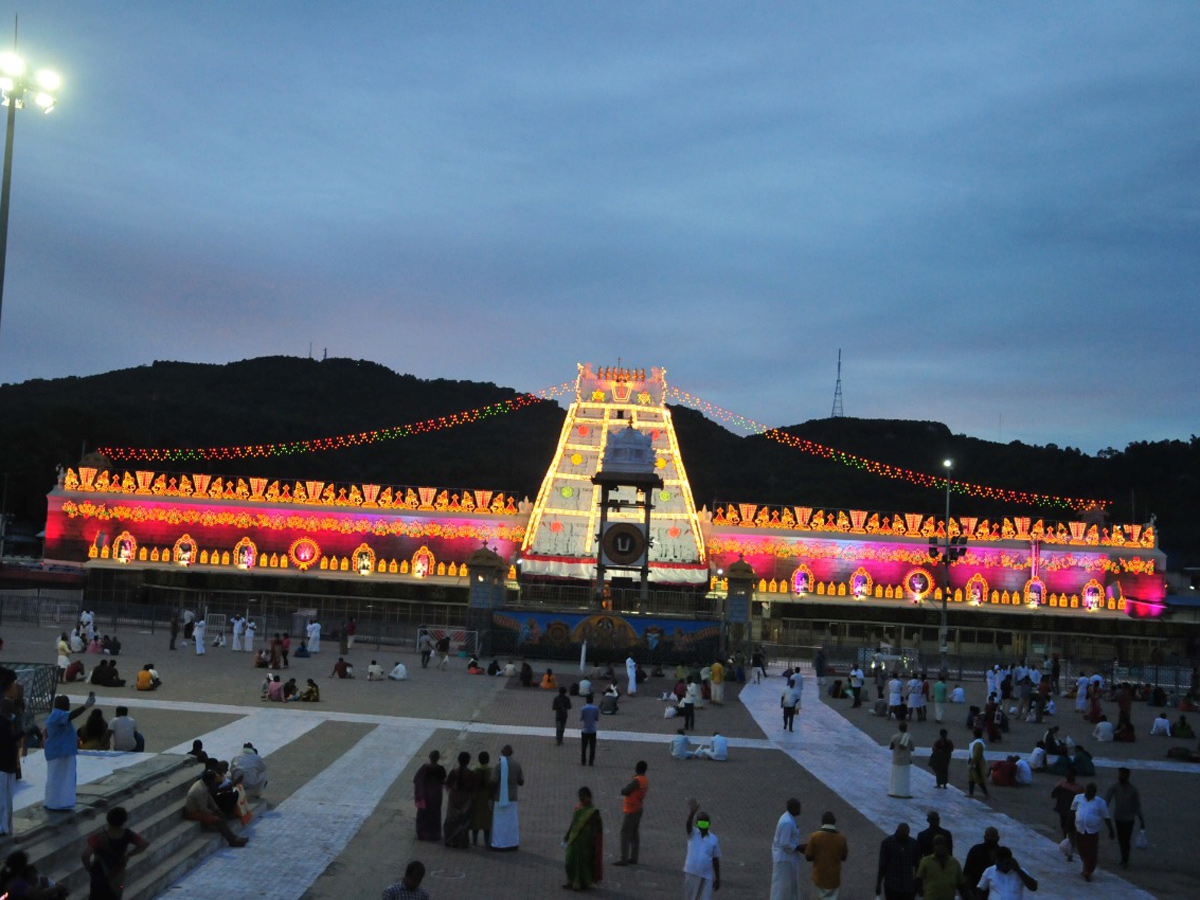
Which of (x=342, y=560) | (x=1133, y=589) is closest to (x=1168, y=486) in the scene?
(x=1133, y=589)

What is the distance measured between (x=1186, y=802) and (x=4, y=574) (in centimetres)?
5627

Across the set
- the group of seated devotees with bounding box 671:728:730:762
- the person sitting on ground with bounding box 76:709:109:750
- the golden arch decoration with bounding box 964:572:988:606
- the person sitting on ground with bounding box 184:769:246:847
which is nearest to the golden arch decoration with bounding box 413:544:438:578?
the golden arch decoration with bounding box 964:572:988:606

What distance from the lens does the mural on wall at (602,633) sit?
1790 inches

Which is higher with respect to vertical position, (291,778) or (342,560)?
(342,560)

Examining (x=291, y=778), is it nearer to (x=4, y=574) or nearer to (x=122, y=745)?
(x=122, y=745)

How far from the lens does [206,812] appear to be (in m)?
15.3

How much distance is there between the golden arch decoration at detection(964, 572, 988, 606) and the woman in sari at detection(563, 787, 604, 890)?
55.3 meters

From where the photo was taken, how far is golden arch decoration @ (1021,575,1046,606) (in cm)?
6625

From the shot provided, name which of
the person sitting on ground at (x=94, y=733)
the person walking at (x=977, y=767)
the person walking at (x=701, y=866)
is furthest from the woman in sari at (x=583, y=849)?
the person walking at (x=977, y=767)

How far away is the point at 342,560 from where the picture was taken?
218 feet

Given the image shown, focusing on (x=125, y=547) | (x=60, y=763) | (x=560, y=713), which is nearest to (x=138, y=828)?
(x=60, y=763)

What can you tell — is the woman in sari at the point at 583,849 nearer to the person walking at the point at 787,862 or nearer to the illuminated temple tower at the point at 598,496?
the person walking at the point at 787,862

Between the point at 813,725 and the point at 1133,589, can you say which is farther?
the point at 1133,589

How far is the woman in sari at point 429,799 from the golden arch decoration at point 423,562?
4974cm
